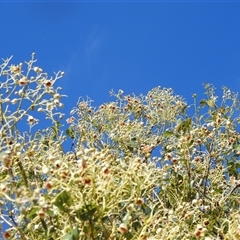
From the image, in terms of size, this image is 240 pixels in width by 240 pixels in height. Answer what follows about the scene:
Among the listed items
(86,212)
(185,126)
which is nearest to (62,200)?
(86,212)

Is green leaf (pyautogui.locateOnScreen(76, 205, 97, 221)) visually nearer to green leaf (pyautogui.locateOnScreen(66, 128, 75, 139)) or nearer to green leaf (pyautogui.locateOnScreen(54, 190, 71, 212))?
green leaf (pyautogui.locateOnScreen(54, 190, 71, 212))

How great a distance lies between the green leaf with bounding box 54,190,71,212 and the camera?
222cm

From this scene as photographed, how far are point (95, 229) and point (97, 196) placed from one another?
6.3 inches

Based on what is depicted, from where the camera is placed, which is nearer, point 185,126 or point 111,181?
point 111,181

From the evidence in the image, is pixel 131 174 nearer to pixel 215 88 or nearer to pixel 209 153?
pixel 209 153

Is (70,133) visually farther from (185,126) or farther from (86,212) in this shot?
(86,212)

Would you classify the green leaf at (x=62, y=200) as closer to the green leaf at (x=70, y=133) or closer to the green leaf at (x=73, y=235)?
the green leaf at (x=73, y=235)

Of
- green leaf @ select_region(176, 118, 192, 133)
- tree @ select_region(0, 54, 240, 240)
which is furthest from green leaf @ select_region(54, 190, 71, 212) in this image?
green leaf @ select_region(176, 118, 192, 133)

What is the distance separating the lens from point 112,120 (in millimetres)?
5781

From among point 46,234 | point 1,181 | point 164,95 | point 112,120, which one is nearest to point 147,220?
point 46,234

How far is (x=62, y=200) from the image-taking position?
223 centimetres

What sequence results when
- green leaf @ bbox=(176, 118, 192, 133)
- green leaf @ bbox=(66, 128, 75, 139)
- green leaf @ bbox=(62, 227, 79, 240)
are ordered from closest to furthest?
1. green leaf @ bbox=(62, 227, 79, 240)
2. green leaf @ bbox=(176, 118, 192, 133)
3. green leaf @ bbox=(66, 128, 75, 139)

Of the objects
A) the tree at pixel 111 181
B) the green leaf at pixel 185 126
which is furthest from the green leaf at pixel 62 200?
the green leaf at pixel 185 126

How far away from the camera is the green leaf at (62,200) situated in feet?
7.29
